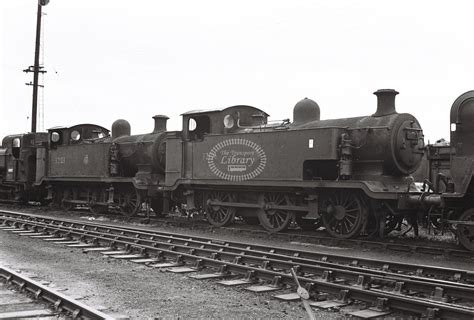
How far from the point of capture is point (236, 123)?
1423cm

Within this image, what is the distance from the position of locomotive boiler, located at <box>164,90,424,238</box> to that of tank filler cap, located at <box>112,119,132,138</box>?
5.15m

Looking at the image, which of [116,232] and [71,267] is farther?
[116,232]

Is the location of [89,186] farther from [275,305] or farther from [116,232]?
[275,305]

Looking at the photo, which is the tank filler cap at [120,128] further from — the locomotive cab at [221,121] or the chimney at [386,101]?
the chimney at [386,101]

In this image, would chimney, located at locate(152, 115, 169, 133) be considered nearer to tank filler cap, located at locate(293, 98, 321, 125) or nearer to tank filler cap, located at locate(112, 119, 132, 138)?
tank filler cap, located at locate(112, 119, 132, 138)

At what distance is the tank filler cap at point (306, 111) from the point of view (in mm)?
12828

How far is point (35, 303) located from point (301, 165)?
7126 millimetres

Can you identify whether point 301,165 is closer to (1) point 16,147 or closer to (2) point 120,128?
Answer: (2) point 120,128

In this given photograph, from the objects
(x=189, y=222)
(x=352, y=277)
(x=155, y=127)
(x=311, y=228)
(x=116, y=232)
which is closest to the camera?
(x=352, y=277)

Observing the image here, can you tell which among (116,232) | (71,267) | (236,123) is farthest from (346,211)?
(71,267)

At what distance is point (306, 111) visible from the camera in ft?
42.1

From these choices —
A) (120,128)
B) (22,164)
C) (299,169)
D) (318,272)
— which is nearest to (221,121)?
(299,169)

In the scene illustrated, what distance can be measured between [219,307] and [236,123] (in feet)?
28.4

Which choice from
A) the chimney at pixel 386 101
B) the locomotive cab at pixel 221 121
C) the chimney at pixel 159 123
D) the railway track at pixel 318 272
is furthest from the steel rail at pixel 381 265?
the chimney at pixel 159 123
